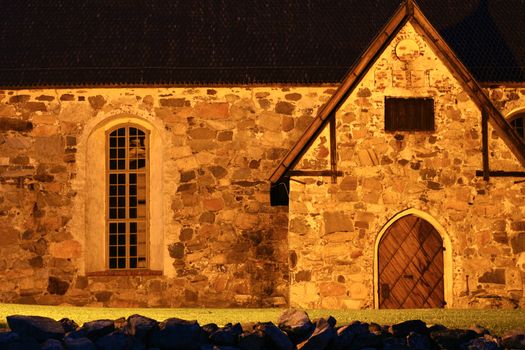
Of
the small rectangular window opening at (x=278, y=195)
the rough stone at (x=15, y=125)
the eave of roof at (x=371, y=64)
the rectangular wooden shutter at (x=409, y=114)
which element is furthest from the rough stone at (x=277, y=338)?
the rough stone at (x=15, y=125)

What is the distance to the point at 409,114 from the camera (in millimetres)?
25984

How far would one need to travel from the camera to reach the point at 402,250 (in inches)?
1021

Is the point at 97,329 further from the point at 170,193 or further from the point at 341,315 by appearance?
the point at 170,193

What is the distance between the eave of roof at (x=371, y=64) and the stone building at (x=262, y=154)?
0.04 m

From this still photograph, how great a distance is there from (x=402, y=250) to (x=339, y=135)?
249 centimetres

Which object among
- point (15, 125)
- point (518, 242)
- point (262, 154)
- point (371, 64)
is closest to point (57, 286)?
point (15, 125)

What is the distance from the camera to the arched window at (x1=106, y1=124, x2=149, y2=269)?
2848 centimetres

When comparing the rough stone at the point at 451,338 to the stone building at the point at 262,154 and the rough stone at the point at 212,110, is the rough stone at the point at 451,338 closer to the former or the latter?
the stone building at the point at 262,154

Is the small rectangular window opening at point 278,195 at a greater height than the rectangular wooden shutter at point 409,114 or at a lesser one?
lesser

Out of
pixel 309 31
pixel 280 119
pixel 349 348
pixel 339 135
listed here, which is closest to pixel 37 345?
pixel 349 348

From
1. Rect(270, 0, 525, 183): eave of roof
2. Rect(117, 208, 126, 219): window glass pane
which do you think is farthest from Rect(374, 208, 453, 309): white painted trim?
Rect(117, 208, 126, 219): window glass pane

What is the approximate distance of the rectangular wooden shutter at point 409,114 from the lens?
26.0m

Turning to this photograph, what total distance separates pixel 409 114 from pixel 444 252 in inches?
106

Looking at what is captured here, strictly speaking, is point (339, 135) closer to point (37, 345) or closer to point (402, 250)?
point (402, 250)
